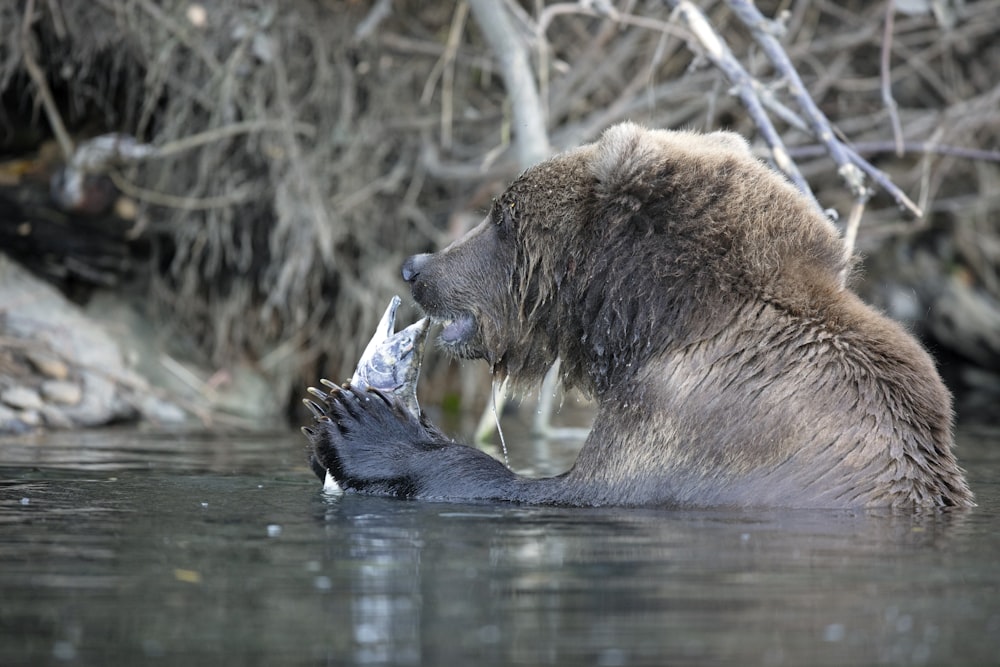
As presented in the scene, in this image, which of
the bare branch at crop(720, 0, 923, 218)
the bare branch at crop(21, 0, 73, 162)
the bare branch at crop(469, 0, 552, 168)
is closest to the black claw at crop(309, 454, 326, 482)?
the bare branch at crop(720, 0, 923, 218)

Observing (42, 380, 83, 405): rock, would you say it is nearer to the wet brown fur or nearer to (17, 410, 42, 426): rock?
(17, 410, 42, 426): rock

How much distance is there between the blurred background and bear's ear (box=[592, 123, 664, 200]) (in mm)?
3292

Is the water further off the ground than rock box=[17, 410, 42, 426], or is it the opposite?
rock box=[17, 410, 42, 426]

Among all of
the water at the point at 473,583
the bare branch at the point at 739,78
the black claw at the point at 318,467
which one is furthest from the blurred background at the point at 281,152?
the water at the point at 473,583

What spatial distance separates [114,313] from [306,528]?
6.43 m

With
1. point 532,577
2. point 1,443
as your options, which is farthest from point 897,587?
point 1,443

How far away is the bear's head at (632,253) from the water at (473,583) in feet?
2.55

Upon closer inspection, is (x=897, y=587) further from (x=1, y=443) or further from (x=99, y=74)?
(x=99, y=74)

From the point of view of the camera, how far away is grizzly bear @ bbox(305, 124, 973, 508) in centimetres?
461

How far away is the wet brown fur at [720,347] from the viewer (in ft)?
15.1

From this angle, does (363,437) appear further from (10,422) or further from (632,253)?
(10,422)

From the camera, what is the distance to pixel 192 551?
370 centimetres

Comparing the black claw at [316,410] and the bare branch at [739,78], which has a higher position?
the bare branch at [739,78]

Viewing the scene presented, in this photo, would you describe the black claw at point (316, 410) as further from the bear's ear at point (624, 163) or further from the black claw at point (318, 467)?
the bear's ear at point (624, 163)
